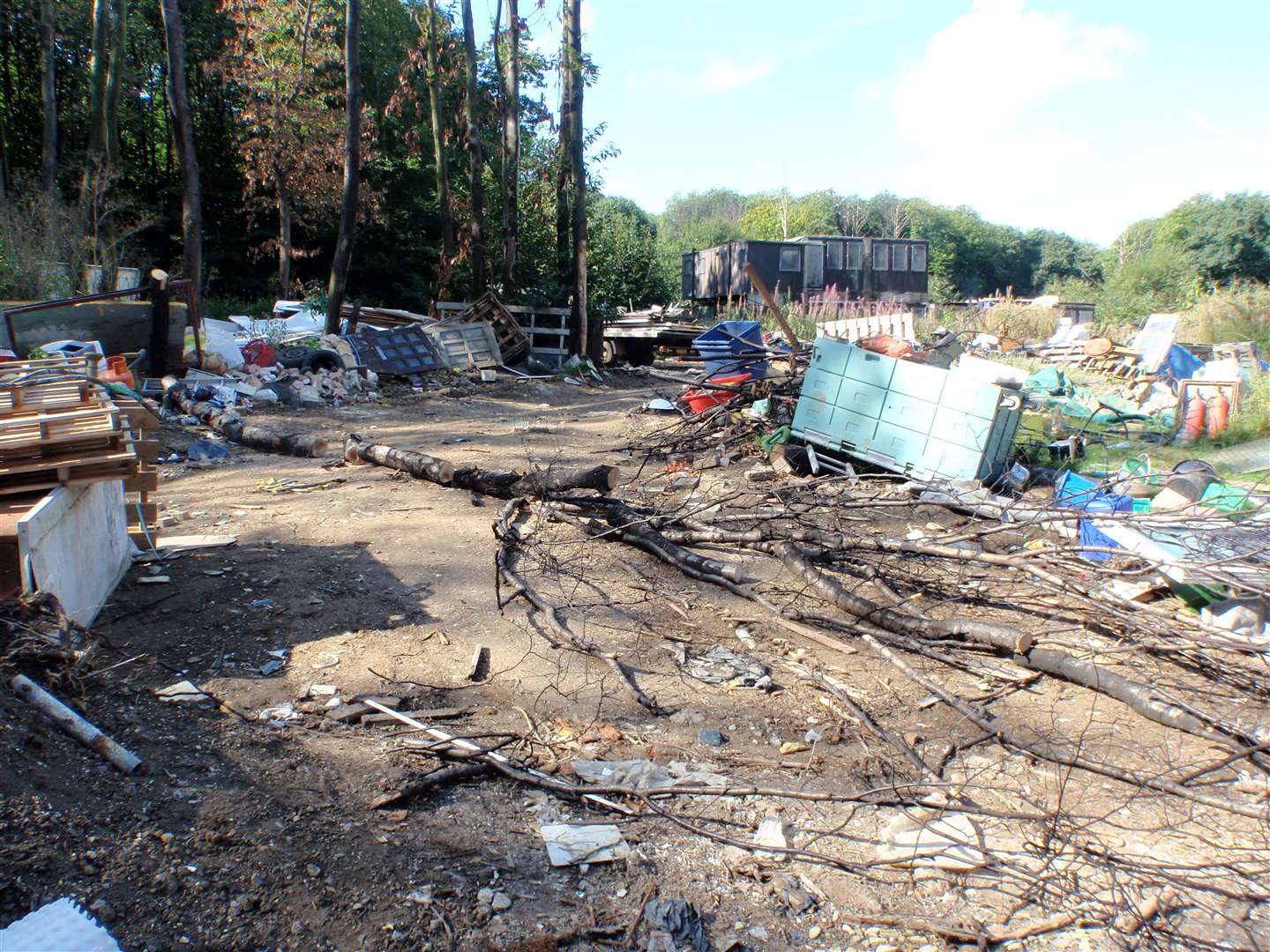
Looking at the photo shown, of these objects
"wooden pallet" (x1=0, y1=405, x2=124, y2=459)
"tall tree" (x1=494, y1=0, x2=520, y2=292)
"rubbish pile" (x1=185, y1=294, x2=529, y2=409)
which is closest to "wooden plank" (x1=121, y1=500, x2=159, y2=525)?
"wooden pallet" (x1=0, y1=405, x2=124, y2=459)

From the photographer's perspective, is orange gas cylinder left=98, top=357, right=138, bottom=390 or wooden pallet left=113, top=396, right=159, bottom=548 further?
orange gas cylinder left=98, top=357, right=138, bottom=390

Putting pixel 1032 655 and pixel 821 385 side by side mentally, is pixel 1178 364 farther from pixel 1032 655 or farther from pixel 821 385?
pixel 1032 655

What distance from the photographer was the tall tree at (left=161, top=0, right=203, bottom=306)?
14.0 metres

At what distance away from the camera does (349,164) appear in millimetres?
15578

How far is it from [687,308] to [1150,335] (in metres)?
15.9

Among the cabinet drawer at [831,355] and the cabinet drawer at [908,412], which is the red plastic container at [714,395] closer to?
the cabinet drawer at [831,355]

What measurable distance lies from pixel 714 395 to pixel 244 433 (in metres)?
5.23

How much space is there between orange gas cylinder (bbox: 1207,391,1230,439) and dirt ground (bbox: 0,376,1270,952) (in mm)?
7857

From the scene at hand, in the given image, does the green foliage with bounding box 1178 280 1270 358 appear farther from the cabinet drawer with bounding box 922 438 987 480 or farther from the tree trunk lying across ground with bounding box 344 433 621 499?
the tree trunk lying across ground with bounding box 344 433 621 499

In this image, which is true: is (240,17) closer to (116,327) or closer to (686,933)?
(116,327)

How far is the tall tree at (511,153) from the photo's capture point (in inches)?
763

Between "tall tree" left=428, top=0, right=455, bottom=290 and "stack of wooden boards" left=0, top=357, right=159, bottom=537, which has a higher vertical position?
"tall tree" left=428, top=0, right=455, bottom=290

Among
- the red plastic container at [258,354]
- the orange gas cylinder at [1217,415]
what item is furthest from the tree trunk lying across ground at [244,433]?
the orange gas cylinder at [1217,415]

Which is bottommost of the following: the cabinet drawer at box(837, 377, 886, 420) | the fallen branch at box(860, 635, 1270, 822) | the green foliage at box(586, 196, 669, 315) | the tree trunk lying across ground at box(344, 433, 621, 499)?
the fallen branch at box(860, 635, 1270, 822)
